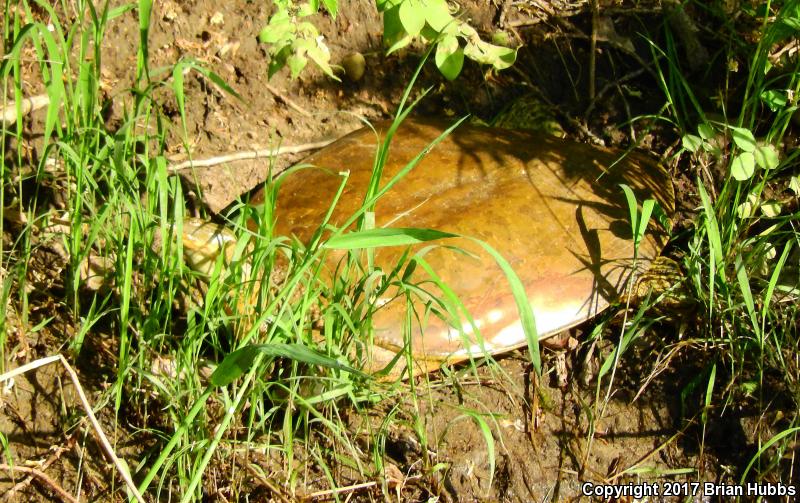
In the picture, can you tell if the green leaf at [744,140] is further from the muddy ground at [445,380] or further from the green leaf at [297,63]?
the green leaf at [297,63]

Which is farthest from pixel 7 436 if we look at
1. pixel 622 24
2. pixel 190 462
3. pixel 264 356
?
pixel 622 24

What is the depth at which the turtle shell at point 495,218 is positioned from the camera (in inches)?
93.5

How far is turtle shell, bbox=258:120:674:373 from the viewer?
238 cm

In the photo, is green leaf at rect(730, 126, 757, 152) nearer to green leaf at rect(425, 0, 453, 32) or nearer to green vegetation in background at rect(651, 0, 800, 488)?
green vegetation in background at rect(651, 0, 800, 488)

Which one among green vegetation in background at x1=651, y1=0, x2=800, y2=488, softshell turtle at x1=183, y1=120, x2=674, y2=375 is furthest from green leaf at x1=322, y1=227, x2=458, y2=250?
green vegetation in background at x1=651, y1=0, x2=800, y2=488

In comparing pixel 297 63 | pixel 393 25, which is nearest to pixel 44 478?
pixel 297 63

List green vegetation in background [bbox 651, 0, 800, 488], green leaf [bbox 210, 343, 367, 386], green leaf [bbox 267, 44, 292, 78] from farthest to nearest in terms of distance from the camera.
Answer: green vegetation in background [bbox 651, 0, 800, 488], green leaf [bbox 267, 44, 292, 78], green leaf [bbox 210, 343, 367, 386]

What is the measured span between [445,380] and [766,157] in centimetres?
109

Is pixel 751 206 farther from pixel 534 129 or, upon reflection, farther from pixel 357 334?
pixel 357 334

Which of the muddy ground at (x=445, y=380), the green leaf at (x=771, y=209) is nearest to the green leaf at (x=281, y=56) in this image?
the muddy ground at (x=445, y=380)

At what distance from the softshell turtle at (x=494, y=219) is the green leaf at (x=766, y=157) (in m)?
0.42

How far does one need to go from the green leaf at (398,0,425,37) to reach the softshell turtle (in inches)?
25.1

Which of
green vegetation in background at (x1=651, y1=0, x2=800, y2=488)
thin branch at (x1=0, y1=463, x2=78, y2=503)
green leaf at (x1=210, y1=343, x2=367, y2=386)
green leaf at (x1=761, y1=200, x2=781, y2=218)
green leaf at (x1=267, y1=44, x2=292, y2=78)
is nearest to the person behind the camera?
green leaf at (x1=210, y1=343, x2=367, y2=386)

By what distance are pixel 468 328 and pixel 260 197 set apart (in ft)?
2.77
